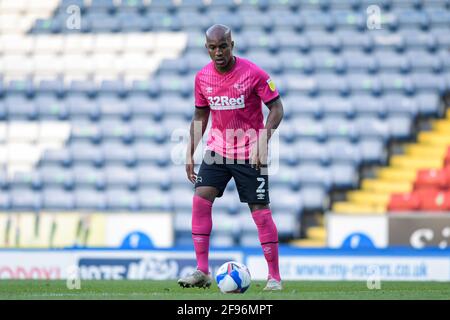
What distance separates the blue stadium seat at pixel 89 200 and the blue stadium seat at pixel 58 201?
0.25 feet

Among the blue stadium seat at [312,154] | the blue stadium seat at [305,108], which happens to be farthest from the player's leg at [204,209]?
the blue stadium seat at [305,108]

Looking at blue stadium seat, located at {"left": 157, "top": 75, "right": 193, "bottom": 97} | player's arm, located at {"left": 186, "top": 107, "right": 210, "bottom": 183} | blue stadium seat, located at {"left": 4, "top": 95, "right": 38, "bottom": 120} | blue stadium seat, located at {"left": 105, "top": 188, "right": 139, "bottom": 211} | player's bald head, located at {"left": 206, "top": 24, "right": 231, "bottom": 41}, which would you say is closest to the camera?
player's bald head, located at {"left": 206, "top": 24, "right": 231, "bottom": 41}

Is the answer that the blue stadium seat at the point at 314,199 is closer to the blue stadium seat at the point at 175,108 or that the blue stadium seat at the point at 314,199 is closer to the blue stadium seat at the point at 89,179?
the blue stadium seat at the point at 175,108

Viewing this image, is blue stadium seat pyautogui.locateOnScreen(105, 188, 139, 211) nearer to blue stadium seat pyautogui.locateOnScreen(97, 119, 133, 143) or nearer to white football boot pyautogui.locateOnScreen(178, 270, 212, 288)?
blue stadium seat pyautogui.locateOnScreen(97, 119, 133, 143)

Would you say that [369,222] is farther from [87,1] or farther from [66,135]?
[87,1]

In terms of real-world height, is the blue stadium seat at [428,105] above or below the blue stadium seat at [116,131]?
above

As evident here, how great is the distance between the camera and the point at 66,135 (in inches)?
594

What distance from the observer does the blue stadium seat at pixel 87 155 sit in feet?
48.4

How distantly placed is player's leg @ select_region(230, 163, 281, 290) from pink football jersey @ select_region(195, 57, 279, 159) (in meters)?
0.16

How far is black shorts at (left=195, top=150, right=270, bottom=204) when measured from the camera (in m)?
7.36

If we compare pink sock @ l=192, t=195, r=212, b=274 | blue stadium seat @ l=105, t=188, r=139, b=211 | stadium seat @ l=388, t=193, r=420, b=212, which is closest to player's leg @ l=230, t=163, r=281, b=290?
pink sock @ l=192, t=195, r=212, b=274

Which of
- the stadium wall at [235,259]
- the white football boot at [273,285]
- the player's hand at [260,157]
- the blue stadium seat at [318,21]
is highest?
the blue stadium seat at [318,21]
